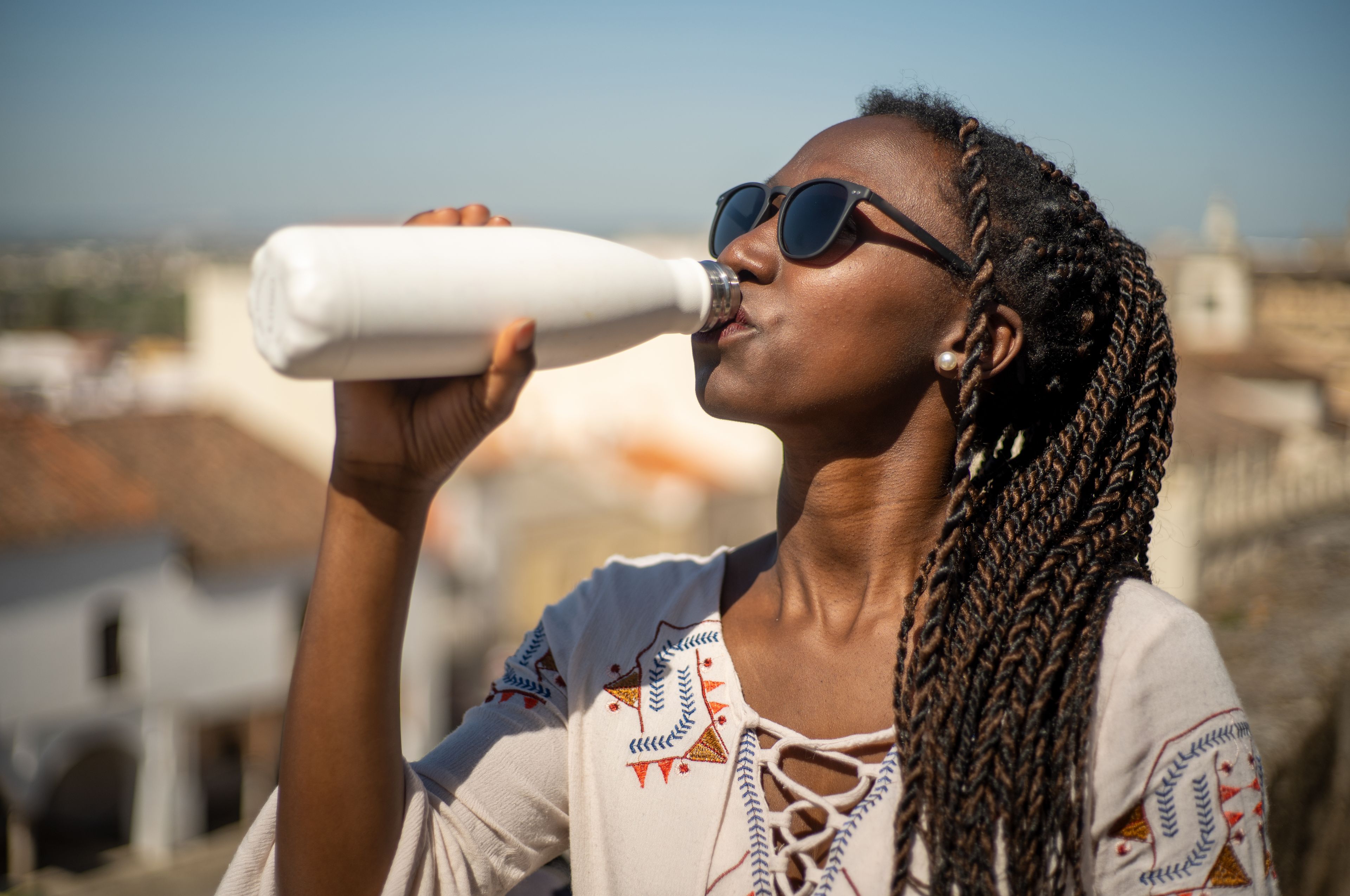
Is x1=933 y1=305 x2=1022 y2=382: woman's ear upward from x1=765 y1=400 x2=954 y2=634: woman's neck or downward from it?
upward

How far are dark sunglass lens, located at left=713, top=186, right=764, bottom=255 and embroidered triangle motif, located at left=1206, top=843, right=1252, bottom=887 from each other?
1.43m

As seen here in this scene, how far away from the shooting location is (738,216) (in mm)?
2432

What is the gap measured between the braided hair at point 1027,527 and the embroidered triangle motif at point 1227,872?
0.20 metres

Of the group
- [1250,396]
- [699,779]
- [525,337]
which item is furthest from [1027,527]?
[1250,396]

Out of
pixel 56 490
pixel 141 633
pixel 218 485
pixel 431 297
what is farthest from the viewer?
pixel 218 485

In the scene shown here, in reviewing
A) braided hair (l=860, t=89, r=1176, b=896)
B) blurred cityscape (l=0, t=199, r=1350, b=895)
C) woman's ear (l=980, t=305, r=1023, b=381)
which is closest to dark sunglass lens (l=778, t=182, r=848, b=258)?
braided hair (l=860, t=89, r=1176, b=896)

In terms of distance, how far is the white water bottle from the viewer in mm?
1466

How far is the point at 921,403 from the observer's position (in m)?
2.28

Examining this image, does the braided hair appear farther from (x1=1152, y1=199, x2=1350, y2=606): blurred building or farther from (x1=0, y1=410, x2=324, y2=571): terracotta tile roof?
(x1=0, y1=410, x2=324, y2=571): terracotta tile roof

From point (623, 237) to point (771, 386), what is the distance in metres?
42.4

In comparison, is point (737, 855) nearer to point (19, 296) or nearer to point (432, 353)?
point (432, 353)

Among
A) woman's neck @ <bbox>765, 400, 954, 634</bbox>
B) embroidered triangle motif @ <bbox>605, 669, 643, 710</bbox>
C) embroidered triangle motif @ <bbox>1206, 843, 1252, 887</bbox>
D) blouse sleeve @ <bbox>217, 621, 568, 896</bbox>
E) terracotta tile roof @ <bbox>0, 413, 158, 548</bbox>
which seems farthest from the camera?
terracotta tile roof @ <bbox>0, 413, 158, 548</bbox>

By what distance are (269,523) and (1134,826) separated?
24370 millimetres

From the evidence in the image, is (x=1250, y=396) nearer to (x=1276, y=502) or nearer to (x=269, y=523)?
(x=1276, y=502)
